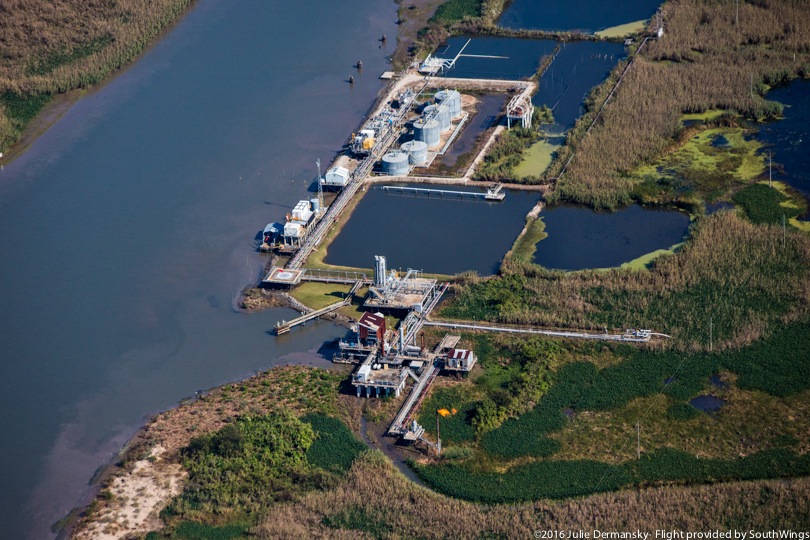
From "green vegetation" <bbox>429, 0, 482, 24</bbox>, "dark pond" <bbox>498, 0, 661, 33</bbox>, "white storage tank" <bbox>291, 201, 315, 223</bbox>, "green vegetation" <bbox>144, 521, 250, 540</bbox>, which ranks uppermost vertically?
"green vegetation" <bbox>144, 521, 250, 540</bbox>

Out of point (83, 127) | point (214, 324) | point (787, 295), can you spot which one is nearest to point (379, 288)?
point (214, 324)

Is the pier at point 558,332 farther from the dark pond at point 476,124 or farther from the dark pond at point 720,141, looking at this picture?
the dark pond at point 720,141

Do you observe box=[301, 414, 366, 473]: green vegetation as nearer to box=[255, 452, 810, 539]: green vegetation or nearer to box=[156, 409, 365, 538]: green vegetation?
box=[156, 409, 365, 538]: green vegetation

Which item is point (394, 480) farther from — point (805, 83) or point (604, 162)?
point (805, 83)

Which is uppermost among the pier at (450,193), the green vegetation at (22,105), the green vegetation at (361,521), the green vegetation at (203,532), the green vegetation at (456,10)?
the green vegetation at (361,521)

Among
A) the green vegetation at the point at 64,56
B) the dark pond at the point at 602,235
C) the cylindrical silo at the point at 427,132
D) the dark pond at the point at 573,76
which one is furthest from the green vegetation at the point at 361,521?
the green vegetation at the point at 64,56

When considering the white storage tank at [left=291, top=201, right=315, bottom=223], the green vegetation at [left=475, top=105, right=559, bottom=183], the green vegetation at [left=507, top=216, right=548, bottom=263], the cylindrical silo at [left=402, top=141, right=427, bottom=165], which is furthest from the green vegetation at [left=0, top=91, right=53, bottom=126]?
the green vegetation at [left=507, top=216, right=548, bottom=263]
